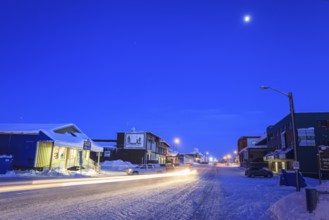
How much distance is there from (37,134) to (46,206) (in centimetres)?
2547

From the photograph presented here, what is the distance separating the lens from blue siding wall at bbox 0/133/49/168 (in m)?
34.2

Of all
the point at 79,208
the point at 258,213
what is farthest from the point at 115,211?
the point at 258,213

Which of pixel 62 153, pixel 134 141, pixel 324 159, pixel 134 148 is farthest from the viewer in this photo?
pixel 134 141

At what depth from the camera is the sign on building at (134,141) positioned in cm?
8156

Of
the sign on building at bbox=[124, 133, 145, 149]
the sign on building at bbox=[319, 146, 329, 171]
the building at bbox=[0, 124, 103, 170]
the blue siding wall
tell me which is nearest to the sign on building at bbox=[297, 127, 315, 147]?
the sign on building at bbox=[319, 146, 329, 171]

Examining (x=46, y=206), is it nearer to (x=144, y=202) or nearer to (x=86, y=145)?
(x=144, y=202)

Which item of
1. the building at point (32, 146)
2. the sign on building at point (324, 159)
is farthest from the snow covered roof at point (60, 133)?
the sign on building at point (324, 159)

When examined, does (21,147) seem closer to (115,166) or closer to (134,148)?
(115,166)

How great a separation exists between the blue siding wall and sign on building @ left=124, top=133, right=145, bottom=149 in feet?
157

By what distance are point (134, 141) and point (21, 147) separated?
159 ft

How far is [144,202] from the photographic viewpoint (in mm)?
13258

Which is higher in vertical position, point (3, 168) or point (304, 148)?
point (304, 148)

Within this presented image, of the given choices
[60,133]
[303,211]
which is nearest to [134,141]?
[60,133]

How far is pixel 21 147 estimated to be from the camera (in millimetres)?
34750
